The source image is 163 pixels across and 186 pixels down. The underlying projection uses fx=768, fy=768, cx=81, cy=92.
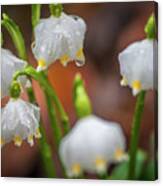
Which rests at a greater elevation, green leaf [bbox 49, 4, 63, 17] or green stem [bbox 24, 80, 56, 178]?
green leaf [bbox 49, 4, 63, 17]

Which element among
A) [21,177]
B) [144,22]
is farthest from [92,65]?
[21,177]

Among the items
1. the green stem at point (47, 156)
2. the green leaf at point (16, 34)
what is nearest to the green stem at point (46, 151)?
the green stem at point (47, 156)

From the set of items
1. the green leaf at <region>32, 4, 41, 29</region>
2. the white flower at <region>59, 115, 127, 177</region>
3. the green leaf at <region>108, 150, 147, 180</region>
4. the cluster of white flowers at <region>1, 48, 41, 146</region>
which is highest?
the green leaf at <region>32, 4, 41, 29</region>

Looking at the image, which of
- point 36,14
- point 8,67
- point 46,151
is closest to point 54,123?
point 46,151

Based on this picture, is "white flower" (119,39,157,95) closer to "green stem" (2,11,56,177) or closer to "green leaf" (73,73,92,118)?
"green leaf" (73,73,92,118)

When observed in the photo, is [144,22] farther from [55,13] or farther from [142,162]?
[142,162]

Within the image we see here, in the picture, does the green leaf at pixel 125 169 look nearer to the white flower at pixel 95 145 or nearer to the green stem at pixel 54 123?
the white flower at pixel 95 145

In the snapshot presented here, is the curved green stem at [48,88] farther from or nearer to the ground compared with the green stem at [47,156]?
farther from the ground

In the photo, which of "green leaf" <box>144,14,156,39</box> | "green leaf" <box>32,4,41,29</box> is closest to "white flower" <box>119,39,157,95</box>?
"green leaf" <box>144,14,156,39</box>
